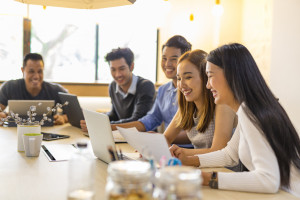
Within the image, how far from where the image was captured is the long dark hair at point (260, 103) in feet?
4.01

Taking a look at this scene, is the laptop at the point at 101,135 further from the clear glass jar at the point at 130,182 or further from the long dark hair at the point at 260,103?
the clear glass jar at the point at 130,182

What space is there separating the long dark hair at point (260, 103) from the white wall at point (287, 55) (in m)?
3.55

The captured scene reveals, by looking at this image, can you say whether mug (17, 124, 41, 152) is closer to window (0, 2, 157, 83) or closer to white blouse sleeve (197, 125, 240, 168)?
white blouse sleeve (197, 125, 240, 168)

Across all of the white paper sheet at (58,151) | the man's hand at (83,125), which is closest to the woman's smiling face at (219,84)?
the white paper sheet at (58,151)

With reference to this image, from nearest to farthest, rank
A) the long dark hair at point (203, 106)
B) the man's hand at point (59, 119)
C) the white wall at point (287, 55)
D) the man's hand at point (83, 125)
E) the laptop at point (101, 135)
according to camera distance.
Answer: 1. the laptop at point (101, 135)
2. the long dark hair at point (203, 106)
3. the man's hand at point (83, 125)
4. the man's hand at point (59, 119)
5. the white wall at point (287, 55)

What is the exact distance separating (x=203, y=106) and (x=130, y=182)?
1.34 meters

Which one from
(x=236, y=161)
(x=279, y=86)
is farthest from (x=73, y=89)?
(x=236, y=161)

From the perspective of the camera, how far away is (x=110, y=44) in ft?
19.9

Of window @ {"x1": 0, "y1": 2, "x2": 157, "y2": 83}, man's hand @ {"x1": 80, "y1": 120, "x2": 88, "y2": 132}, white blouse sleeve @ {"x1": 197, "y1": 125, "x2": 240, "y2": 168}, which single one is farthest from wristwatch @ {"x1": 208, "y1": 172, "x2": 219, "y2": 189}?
window @ {"x1": 0, "y1": 2, "x2": 157, "y2": 83}

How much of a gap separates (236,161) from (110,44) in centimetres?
479

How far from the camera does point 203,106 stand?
1.93 m

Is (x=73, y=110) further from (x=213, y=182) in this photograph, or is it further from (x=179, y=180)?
(x=179, y=180)

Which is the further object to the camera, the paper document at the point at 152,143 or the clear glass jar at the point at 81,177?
the paper document at the point at 152,143

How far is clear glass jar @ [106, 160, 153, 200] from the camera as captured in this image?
24.6 inches
